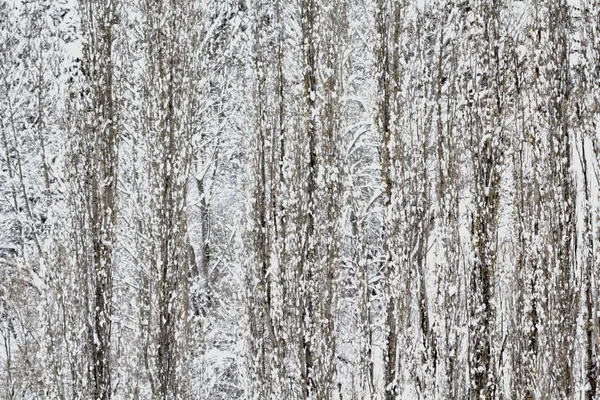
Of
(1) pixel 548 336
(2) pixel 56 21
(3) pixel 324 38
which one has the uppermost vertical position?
(2) pixel 56 21

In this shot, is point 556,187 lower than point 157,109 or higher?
lower

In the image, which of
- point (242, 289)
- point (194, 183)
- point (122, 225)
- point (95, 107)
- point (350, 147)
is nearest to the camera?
point (95, 107)

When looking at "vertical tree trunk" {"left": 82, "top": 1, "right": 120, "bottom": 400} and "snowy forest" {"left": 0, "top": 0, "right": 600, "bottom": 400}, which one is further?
"vertical tree trunk" {"left": 82, "top": 1, "right": 120, "bottom": 400}

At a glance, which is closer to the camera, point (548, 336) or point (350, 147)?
point (548, 336)

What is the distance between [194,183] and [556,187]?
13945 mm

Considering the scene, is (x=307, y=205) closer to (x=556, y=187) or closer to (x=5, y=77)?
(x=556, y=187)

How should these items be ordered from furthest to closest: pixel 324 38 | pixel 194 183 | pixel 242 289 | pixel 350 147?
pixel 194 183
pixel 350 147
pixel 242 289
pixel 324 38

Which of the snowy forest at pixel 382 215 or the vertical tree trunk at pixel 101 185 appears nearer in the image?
the snowy forest at pixel 382 215

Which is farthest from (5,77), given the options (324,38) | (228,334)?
(324,38)

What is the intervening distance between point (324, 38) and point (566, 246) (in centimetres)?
435

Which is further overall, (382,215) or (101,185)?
(382,215)

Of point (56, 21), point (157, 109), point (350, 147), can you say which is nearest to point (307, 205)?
point (157, 109)

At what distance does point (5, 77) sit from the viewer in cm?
1941

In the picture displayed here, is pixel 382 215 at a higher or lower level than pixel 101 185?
lower
